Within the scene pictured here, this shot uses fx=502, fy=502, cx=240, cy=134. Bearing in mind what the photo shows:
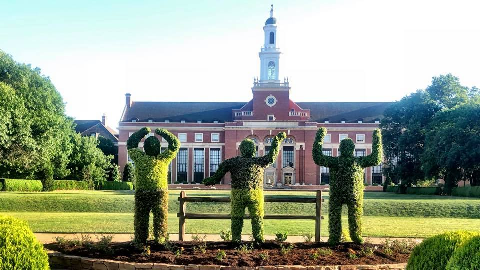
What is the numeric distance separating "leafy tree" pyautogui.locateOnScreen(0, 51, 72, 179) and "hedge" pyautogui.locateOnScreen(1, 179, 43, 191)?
1.06m

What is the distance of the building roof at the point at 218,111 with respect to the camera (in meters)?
71.4

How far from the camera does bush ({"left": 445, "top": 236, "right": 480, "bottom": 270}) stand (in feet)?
18.0

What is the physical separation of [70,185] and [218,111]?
2839 centimetres

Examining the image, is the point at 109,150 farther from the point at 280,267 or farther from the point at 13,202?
the point at 280,267

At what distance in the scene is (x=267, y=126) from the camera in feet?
220

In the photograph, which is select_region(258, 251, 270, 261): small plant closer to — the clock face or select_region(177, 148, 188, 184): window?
the clock face

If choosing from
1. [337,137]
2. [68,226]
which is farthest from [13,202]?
[337,137]

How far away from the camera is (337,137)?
69.5 metres

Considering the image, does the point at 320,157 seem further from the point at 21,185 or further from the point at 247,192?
the point at 21,185

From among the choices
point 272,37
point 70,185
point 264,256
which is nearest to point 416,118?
point 272,37

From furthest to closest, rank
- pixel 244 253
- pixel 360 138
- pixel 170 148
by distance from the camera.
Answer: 1. pixel 360 138
2. pixel 170 148
3. pixel 244 253

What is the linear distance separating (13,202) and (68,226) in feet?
31.8

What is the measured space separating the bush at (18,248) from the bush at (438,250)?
16.9 feet

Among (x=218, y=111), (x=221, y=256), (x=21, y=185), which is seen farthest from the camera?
(x=218, y=111)
